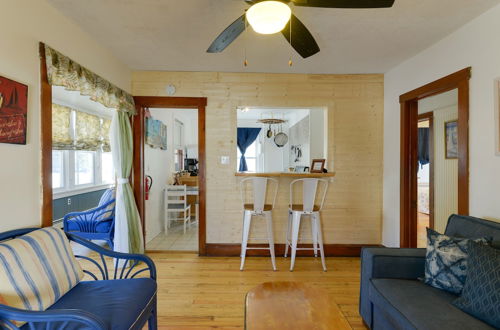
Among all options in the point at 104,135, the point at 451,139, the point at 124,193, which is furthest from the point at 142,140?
the point at 451,139

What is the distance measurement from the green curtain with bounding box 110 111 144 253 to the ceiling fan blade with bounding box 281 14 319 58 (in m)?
2.25

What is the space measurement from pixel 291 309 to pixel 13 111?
212 cm

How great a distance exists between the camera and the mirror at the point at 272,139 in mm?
6387

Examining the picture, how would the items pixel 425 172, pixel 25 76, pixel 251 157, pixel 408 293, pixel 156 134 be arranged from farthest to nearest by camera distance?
pixel 251 157, pixel 425 172, pixel 156 134, pixel 25 76, pixel 408 293

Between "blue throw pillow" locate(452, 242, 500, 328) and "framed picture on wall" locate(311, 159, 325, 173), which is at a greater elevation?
"framed picture on wall" locate(311, 159, 325, 173)

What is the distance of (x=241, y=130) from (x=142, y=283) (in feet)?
21.9

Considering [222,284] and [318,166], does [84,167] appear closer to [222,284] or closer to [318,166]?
[222,284]

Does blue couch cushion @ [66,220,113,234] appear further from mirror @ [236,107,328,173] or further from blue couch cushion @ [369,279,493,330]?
mirror @ [236,107,328,173]

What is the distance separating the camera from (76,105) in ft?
14.9

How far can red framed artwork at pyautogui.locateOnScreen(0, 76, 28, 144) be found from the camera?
1.63m

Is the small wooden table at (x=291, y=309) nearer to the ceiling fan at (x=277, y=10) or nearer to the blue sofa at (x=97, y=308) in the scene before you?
the blue sofa at (x=97, y=308)

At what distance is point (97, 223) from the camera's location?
332 cm

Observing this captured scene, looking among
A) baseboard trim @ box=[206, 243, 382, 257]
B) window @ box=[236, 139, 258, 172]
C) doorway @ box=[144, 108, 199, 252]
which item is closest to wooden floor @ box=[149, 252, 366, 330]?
baseboard trim @ box=[206, 243, 382, 257]

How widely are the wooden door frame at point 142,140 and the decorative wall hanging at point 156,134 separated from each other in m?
0.32
